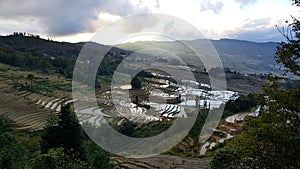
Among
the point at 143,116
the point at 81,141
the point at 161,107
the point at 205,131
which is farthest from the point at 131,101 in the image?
the point at 81,141

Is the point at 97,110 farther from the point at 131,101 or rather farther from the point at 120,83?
the point at 120,83

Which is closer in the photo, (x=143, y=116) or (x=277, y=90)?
(x=277, y=90)

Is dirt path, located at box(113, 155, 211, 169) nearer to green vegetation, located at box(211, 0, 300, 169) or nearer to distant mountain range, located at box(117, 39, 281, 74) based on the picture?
distant mountain range, located at box(117, 39, 281, 74)

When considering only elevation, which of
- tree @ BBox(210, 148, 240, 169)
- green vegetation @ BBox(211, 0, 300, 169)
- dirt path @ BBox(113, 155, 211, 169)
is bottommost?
dirt path @ BBox(113, 155, 211, 169)

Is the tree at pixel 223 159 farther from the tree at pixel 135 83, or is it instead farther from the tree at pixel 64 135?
the tree at pixel 135 83

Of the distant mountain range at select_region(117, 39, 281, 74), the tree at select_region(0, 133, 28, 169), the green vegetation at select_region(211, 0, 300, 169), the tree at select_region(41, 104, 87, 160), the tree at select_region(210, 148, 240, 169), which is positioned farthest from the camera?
the distant mountain range at select_region(117, 39, 281, 74)

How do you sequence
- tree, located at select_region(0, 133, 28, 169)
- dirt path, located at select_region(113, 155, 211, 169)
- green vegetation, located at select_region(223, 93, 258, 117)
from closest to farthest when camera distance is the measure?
tree, located at select_region(0, 133, 28, 169) < dirt path, located at select_region(113, 155, 211, 169) < green vegetation, located at select_region(223, 93, 258, 117)

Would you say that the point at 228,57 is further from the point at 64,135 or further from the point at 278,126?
the point at 278,126

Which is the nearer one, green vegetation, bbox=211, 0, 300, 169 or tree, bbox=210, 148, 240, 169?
green vegetation, bbox=211, 0, 300, 169

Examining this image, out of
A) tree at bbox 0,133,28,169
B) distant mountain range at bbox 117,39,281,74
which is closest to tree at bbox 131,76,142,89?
distant mountain range at bbox 117,39,281,74
